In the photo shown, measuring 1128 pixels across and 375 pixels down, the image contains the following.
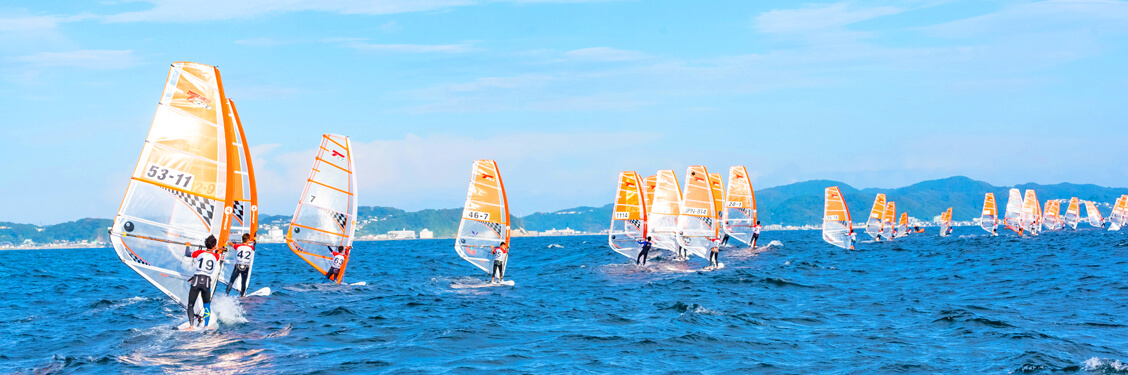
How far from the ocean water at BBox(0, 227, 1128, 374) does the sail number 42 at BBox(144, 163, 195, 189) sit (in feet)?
9.37

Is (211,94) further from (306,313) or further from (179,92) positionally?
(306,313)

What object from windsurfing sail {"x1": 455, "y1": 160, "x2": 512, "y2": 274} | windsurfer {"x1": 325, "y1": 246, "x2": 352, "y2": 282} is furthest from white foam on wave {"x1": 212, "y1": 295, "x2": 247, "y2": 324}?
windsurfing sail {"x1": 455, "y1": 160, "x2": 512, "y2": 274}

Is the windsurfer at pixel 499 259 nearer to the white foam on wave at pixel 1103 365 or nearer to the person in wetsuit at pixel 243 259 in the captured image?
the person in wetsuit at pixel 243 259

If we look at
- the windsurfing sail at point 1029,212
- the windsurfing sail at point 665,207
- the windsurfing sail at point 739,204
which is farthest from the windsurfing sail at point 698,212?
the windsurfing sail at point 1029,212

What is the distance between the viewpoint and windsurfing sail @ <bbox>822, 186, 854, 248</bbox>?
55.4 meters

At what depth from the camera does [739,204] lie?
53.1m

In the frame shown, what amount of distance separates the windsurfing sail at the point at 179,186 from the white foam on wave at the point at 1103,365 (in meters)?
14.7

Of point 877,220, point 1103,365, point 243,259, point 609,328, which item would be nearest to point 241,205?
point 243,259

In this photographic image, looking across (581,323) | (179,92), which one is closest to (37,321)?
(179,92)

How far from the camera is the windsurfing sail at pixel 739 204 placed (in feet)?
172

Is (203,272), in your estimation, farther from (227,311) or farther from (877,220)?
(877,220)

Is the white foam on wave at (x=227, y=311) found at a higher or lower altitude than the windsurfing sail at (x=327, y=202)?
lower

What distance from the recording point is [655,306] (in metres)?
20.9

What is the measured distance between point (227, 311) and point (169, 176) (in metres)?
4.23
